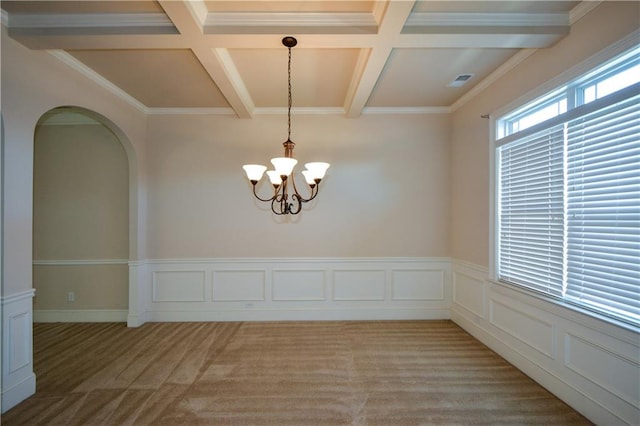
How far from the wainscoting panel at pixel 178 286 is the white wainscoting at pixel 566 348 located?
144 inches

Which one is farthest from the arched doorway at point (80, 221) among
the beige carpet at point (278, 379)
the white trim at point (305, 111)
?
the white trim at point (305, 111)

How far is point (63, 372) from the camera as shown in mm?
2793

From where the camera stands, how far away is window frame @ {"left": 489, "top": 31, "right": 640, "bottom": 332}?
198 cm

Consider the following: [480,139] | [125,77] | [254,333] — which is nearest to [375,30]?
[480,139]

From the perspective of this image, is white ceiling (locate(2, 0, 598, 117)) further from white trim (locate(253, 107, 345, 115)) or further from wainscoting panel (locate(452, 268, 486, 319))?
wainscoting panel (locate(452, 268, 486, 319))

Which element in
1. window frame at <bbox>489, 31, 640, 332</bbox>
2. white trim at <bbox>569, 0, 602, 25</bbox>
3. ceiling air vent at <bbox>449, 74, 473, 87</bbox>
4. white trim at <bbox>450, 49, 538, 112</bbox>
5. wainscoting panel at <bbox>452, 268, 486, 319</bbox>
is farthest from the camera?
wainscoting panel at <bbox>452, 268, 486, 319</bbox>

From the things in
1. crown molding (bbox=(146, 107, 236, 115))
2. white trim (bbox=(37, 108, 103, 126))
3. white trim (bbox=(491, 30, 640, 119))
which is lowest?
white trim (bbox=(491, 30, 640, 119))

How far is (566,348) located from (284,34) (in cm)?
330

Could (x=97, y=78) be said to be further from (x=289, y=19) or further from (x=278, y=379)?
(x=278, y=379)

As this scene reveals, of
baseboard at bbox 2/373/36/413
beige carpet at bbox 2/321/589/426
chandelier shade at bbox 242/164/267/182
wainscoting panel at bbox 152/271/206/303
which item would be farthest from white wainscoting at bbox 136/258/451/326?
chandelier shade at bbox 242/164/267/182

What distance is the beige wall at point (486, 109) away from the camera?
2014mm

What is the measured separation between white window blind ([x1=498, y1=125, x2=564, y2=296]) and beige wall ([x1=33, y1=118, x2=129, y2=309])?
478 cm

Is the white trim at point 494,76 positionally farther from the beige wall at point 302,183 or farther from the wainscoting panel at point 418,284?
the wainscoting panel at point 418,284

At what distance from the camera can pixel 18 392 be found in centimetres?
235
